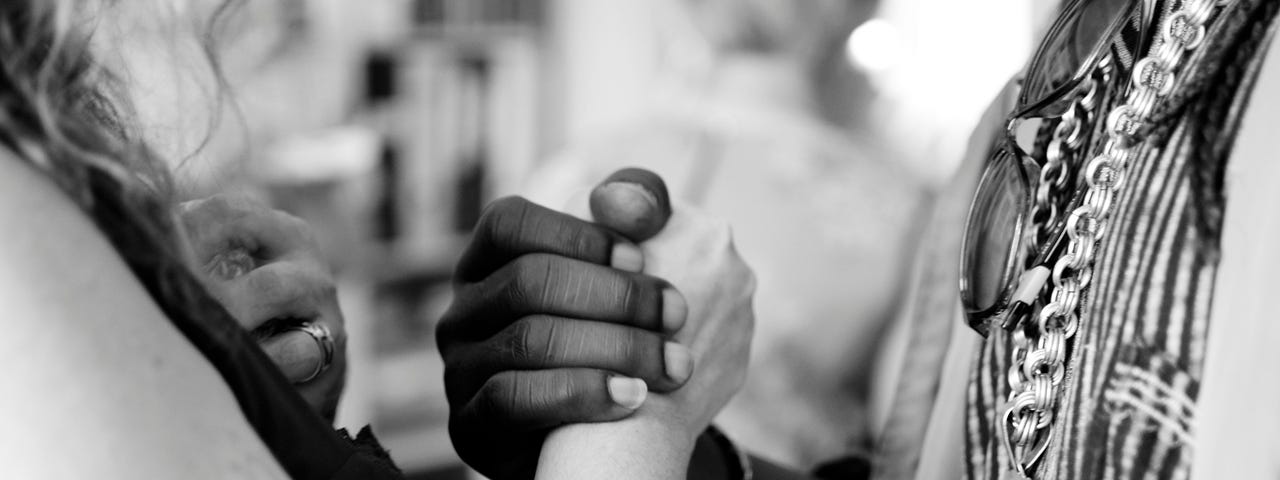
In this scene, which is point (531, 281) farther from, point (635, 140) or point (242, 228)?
point (635, 140)

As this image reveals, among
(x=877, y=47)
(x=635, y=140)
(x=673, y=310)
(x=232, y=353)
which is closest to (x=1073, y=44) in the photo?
(x=673, y=310)

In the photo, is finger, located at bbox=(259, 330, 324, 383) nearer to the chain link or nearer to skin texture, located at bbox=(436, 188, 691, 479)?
skin texture, located at bbox=(436, 188, 691, 479)

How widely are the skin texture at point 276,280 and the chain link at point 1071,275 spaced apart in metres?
0.36

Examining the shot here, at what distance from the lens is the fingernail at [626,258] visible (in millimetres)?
685

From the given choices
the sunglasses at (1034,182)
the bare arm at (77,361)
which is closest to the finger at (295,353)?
the bare arm at (77,361)

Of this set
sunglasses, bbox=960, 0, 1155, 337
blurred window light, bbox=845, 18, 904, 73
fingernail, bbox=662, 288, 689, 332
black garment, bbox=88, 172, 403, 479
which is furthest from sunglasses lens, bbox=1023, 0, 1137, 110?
blurred window light, bbox=845, 18, 904, 73

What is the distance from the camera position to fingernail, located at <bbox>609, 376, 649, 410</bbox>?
0.63 meters

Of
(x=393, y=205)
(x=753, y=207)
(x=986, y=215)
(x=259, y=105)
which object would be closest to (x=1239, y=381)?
(x=986, y=215)

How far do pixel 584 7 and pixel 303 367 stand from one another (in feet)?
10.4

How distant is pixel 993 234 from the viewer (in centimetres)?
57

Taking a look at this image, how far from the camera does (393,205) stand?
3355 mm

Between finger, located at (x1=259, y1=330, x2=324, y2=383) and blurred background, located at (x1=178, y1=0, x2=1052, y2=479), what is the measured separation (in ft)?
0.30

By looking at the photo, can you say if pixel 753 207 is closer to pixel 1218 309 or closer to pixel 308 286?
pixel 308 286

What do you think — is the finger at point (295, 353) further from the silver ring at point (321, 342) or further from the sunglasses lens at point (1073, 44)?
the sunglasses lens at point (1073, 44)
